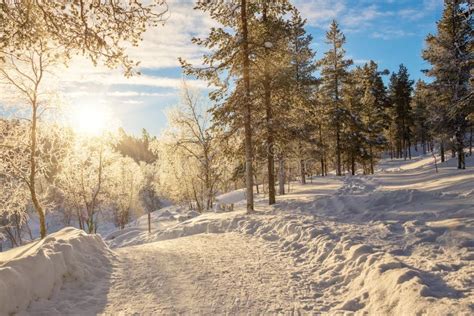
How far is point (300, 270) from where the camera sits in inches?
271

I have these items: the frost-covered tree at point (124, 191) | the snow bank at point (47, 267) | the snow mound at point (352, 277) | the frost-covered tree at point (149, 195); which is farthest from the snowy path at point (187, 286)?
the frost-covered tree at point (149, 195)

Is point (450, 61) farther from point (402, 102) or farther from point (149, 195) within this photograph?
point (149, 195)

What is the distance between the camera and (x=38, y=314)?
473cm

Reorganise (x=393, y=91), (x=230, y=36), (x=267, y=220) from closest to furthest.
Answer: (x=267, y=220) → (x=230, y=36) → (x=393, y=91)

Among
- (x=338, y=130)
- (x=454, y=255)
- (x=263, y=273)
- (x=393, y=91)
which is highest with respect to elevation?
(x=393, y=91)

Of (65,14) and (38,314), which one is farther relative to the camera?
(65,14)

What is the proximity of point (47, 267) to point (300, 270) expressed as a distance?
4.91 m

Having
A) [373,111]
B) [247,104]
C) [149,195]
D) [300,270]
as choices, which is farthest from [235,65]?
[149,195]

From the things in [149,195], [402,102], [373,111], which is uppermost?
[402,102]

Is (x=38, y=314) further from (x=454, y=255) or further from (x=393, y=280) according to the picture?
(x=454, y=255)

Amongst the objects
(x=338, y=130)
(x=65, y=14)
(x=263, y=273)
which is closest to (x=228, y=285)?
(x=263, y=273)

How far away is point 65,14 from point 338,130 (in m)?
30.3

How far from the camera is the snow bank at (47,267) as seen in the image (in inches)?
185

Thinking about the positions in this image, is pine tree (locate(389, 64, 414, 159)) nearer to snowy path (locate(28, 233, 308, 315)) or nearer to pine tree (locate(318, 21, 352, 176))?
pine tree (locate(318, 21, 352, 176))
